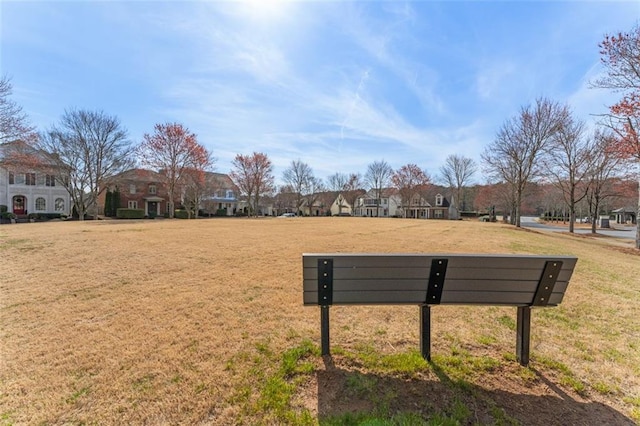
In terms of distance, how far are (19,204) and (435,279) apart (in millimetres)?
55675

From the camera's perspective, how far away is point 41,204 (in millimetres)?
40844

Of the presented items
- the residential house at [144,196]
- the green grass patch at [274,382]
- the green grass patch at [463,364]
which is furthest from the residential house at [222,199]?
the green grass patch at [463,364]

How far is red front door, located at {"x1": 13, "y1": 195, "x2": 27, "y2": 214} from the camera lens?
129ft

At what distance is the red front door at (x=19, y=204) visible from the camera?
129ft

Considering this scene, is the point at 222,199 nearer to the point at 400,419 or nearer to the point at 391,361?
the point at 391,361

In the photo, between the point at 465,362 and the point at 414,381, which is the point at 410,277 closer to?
the point at 414,381

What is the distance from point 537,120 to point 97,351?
36.9m

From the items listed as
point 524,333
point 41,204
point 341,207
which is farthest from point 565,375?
point 341,207

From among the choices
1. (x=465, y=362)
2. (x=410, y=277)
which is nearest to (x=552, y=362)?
(x=465, y=362)

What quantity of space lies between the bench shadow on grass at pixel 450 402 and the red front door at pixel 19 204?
2148 inches

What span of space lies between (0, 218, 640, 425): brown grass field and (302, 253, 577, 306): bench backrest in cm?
71

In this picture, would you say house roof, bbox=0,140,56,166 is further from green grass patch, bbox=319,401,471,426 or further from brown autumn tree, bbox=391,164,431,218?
brown autumn tree, bbox=391,164,431,218

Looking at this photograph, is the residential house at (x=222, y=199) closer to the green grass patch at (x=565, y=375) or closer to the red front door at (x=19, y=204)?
the red front door at (x=19, y=204)

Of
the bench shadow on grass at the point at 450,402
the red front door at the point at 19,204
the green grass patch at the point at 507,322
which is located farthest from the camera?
the red front door at the point at 19,204
